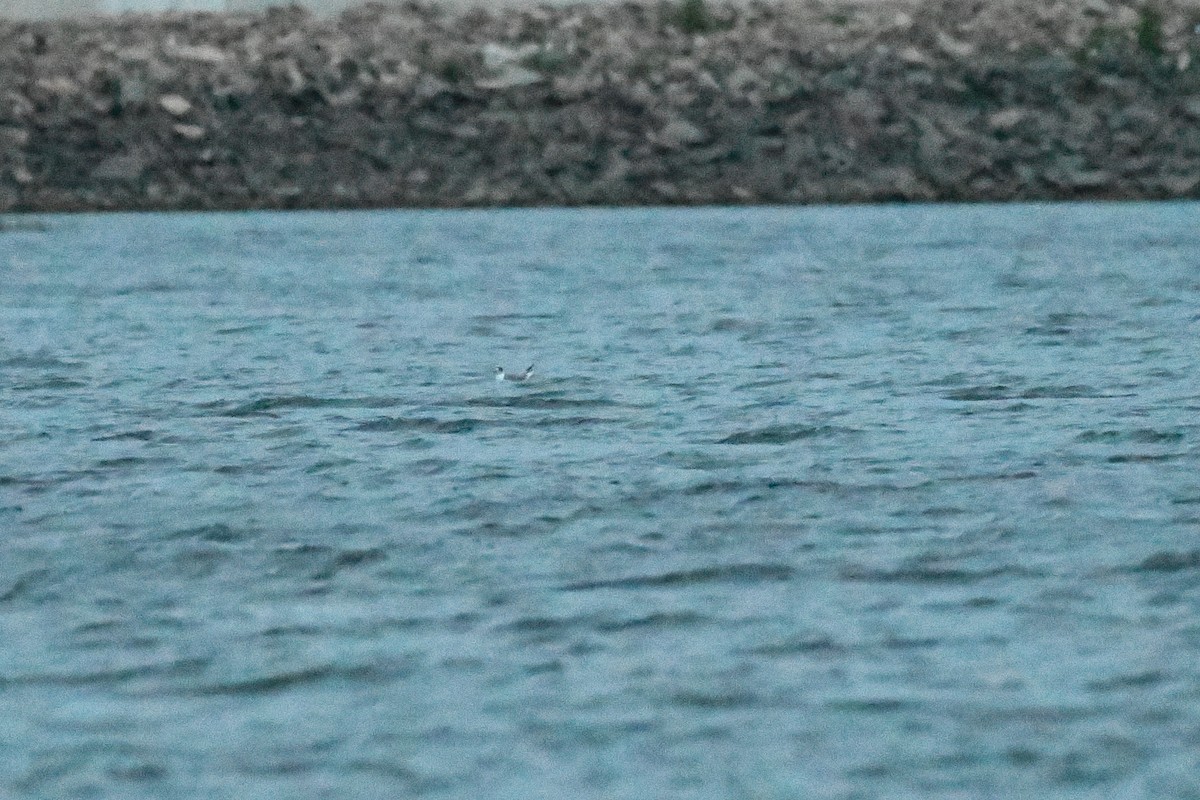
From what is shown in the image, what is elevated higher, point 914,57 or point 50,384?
point 50,384

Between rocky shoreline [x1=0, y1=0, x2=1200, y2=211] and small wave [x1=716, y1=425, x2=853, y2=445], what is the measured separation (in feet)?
88.2

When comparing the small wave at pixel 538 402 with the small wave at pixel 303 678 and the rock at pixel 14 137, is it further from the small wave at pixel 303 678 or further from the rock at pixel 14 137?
the rock at pixel 14 137

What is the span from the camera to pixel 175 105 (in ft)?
141

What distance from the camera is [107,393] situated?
14289mm

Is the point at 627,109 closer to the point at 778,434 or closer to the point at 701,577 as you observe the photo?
the point at 778,434

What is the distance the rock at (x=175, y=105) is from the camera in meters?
42.8

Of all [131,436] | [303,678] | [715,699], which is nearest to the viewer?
[715,699]

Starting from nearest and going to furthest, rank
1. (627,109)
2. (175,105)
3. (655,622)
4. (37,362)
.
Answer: (655,622)
(37,362)
(627,109)
(175,105)

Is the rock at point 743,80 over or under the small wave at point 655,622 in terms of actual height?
under

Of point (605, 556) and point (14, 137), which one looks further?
point (14, 137)

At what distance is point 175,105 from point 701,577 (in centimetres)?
3519

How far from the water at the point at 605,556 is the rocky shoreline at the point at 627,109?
21.2 meters

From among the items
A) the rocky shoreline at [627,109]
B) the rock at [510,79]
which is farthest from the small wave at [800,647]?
the rock at [510,79]

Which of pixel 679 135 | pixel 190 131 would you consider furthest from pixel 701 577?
pixel 190 131
